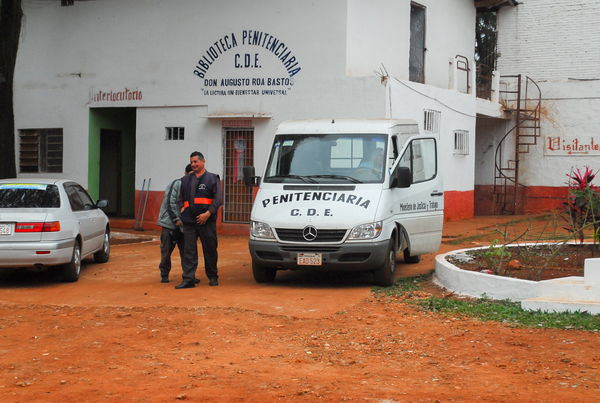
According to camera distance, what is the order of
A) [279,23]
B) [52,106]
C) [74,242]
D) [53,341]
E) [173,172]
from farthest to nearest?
[52,106] < [173,172] < [279,23] < [74,242] < [53,341]

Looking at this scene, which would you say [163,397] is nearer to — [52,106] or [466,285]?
[466,285]

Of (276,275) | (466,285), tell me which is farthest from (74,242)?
(466,285)

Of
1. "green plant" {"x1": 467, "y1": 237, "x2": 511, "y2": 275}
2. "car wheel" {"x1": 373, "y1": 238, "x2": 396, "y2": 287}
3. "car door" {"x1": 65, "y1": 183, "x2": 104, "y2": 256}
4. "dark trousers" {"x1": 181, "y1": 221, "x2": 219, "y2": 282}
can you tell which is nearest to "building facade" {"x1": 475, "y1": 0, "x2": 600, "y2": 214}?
"green plant" {"x1": 467, "y1": 237, "x2": 511, "y2": 275}

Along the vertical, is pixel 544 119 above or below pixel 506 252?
above

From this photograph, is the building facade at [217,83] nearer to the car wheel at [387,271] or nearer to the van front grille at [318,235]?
the car wheel at [387,271]

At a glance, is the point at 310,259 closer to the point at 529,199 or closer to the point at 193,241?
the point at 193,241

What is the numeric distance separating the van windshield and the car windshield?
301cm

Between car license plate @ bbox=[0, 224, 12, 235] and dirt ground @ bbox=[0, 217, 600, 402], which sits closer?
dirt ground @ bbox=[0, 217, 600, 402]

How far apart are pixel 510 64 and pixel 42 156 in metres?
15.0

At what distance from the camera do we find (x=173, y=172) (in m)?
17.7

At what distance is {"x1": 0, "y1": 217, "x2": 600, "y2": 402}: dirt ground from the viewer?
16.7 feet

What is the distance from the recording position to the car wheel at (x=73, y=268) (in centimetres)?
992

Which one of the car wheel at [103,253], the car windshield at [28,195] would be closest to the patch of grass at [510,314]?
the car windshield at [28,195]

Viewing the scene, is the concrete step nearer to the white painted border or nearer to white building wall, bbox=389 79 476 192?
the white painted border
